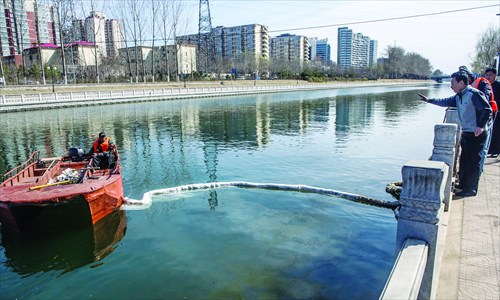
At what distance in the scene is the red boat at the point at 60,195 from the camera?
8250mm

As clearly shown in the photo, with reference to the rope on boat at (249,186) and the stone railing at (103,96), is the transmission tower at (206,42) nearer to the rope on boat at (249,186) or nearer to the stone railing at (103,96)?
the stone railing at (103,96)

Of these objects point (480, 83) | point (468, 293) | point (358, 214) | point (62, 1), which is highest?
point (62, 1)

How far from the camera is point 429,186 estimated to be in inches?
127

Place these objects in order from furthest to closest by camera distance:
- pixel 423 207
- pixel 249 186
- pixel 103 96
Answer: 1. pixel 103 96
2. pixel 249 186
3. pixel 423 207

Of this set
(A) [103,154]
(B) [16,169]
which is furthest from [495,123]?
(B) [16,169]

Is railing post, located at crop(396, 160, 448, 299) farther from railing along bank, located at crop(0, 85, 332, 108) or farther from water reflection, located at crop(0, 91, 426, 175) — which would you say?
railing along bank, located at crop(0, 85, 332, 108)

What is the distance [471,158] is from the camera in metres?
6.61

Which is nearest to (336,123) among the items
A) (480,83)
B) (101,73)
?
(480,83)

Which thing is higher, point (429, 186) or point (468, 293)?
point (429, 186)

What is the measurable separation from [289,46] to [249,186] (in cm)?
16935

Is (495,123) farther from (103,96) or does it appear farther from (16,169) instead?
(103,96)

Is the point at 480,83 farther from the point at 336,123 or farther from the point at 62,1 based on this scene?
the point at 62,1

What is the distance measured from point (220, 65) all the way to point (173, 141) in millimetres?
78851

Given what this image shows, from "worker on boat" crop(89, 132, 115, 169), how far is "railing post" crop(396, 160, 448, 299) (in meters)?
9.64
